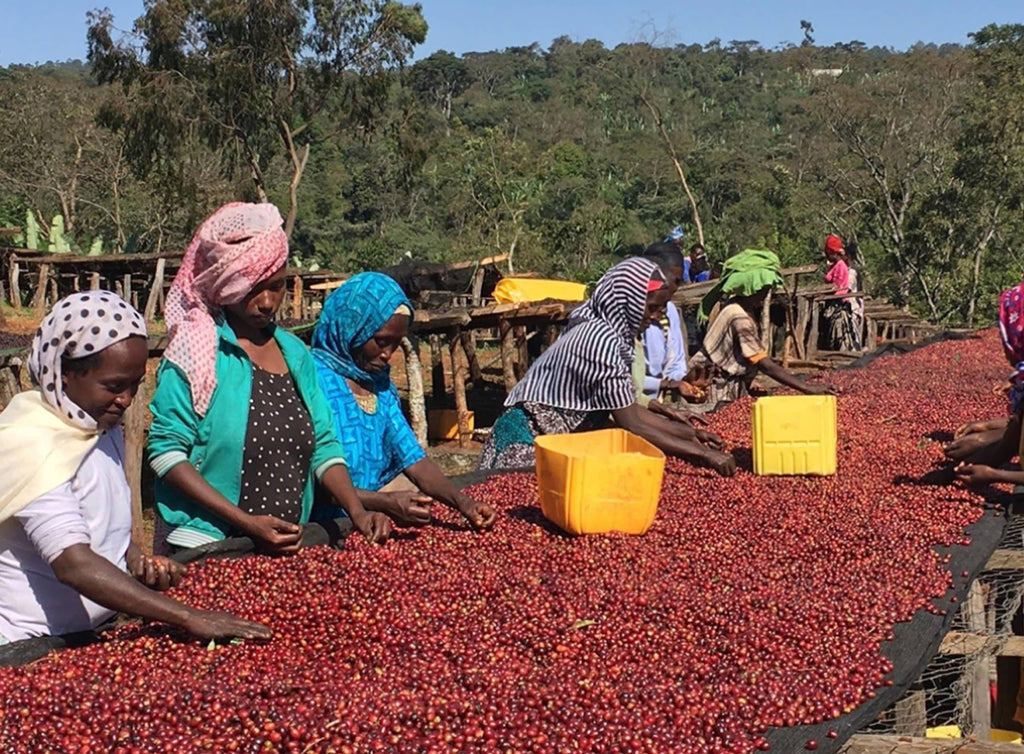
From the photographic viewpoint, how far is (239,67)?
65.1ft

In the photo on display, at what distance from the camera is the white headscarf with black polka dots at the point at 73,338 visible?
80.4 inches

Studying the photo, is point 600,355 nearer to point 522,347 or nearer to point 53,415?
point 53,415

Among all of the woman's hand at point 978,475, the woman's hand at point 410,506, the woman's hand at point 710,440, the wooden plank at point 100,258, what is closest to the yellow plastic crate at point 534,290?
the wooden plank at point 100,258

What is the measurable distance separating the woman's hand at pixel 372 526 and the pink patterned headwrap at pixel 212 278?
505 mm

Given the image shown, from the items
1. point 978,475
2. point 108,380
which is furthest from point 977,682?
point 108,380

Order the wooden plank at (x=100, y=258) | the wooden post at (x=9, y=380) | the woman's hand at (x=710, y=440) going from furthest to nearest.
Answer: the wooden plank at (x=100, y=258)
the wooden post at (x=9, y=380)
the woman's hand at (x=710, y=440)

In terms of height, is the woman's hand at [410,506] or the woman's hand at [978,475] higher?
the woman's hand at [410,506]

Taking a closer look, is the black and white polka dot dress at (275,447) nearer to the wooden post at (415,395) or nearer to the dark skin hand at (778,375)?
the dark skin hand at (778,375)

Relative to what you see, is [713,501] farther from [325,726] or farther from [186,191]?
[186,191]

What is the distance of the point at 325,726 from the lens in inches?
71.3

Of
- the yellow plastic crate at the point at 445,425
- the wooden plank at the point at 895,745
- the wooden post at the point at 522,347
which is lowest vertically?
the yellow plastic crate at the point at 445,425

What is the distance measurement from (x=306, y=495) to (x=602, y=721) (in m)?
1.26

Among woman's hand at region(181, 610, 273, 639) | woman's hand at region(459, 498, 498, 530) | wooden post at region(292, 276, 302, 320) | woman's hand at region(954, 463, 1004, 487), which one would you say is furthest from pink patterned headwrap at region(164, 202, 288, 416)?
wooden post at region(292, 276, 302, 320)

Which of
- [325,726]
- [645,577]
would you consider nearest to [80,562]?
[325,726]
